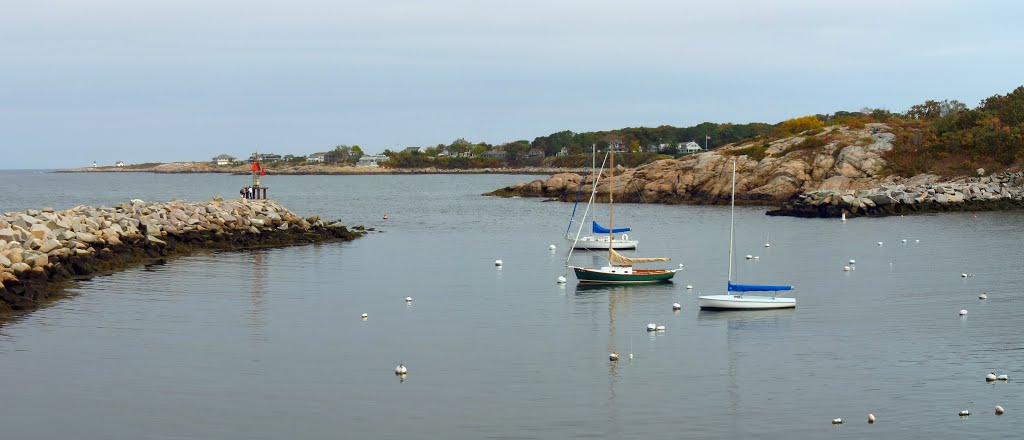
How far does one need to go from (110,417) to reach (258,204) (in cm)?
4601

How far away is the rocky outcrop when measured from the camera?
360ft

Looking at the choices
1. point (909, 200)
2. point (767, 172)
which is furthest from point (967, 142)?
point (909, 200)

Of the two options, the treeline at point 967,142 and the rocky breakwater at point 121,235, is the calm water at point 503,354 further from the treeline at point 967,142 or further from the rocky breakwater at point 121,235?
the treeline at point 967,142

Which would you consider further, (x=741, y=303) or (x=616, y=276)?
(x=616, y=276)

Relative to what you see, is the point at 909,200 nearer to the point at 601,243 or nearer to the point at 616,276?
the point at 601,243

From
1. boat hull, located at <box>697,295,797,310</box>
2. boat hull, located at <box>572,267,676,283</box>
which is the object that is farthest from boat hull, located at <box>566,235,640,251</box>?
boat hull, located at <box>697,295,797,310</box>

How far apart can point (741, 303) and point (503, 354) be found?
38.0 ft

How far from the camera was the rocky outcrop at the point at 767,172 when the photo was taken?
10969 cm

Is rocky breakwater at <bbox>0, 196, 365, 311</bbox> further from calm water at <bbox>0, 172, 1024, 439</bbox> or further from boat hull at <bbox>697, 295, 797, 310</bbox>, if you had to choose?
boat hull at <bbox>697, 295, 797, 310</bbox>

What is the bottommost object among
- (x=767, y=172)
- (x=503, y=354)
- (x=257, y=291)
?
(x=503, y=354)

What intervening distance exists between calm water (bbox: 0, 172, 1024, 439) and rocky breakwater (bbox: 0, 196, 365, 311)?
1.82m

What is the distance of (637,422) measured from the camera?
23281 millimetres

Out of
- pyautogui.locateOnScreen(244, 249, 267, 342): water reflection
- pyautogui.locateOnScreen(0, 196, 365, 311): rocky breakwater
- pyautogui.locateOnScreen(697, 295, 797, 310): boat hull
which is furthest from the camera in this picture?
pyautogui.locateOnScreen(0, 196, 365, 311): rocky breakwater

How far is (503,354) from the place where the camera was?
30.4m
